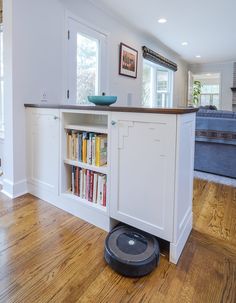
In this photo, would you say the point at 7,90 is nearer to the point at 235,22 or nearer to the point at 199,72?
the point at 235,22

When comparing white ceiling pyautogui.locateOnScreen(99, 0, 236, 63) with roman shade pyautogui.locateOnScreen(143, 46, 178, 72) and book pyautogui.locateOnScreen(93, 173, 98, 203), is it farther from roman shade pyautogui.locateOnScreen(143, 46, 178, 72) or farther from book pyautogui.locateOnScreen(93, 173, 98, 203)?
book pyautogui.locateOnScreen(93, 173, 98, 203)

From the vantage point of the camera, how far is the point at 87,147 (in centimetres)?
201

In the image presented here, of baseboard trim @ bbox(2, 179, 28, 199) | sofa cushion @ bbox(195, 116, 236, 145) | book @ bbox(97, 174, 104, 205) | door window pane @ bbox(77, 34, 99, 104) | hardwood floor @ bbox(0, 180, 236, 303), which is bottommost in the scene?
hardwood floor @ bbox(0, 180, 236, 303)

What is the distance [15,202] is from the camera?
2336mm

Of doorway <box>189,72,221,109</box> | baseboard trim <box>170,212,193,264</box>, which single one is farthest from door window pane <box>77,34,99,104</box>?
doorway <box>189,72,221,109</box>

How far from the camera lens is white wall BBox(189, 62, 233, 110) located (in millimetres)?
7515

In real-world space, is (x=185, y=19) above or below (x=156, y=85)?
above

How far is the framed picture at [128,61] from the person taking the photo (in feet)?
13.0

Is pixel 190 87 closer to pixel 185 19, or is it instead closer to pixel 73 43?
pixel 185 19

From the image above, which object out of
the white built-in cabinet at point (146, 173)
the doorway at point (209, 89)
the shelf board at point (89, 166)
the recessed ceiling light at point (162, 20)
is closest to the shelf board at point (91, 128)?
the white built-in cabinet at point (146, 173)

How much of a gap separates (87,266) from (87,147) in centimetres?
91

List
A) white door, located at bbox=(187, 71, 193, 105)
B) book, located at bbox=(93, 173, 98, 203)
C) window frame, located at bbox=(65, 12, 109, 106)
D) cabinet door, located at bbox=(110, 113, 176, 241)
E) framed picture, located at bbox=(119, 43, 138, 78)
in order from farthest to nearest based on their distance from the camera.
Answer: white door, located at bbox=(187, 71, 193, 105), framed picture, located at bbox=(119, 43, 138, 78), window frame, located at bbox=(65, 12, 109, 106), book, located at bbox=(93, 173, 98, 203), cabinet door, located at bbox=(110, 113, 176, 241)

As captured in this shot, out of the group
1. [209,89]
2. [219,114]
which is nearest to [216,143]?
[219,114]

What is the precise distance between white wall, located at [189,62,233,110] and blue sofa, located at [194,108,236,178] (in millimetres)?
4850
